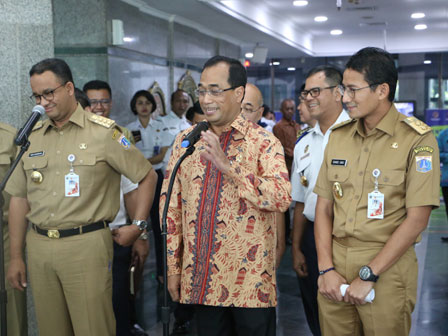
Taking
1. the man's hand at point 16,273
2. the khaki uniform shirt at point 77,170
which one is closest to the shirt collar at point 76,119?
the khaki uniform shirt at point 77,170

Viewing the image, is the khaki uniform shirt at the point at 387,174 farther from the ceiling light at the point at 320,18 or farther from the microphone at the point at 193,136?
the ceiling light at the point at 320,18

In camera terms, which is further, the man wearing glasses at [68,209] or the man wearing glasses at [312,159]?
the man wearing glasses at [312,159]

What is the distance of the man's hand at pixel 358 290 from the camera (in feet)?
7.16

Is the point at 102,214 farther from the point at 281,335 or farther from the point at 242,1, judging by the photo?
the point at 242,1

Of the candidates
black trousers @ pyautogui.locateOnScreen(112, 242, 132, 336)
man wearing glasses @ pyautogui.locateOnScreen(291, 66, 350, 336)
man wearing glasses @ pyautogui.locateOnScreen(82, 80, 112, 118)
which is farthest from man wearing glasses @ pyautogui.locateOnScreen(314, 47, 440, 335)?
man wearing glasses @ pyautogui.locateOnScreen(82, 80, 112, 118)

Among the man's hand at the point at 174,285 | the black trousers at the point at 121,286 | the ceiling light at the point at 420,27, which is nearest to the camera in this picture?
the man's hand at the point at 174,285

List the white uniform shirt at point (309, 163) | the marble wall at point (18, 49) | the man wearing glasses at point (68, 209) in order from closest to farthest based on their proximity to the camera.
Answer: the man wearing glasses at point (68, 209), the white uniform shirt at point (309, 163), the marble wall at point (18, 49)

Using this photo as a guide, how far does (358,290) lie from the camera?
2191 millimetres

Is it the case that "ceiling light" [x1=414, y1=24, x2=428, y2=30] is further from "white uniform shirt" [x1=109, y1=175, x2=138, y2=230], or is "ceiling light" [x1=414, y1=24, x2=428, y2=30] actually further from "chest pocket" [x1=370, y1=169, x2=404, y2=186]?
"chest pocket" [x1=370, y1=169, x2=404, y2=186]

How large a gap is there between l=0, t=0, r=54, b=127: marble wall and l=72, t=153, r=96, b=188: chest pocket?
97 centimetres

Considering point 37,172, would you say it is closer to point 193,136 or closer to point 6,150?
point 6,150

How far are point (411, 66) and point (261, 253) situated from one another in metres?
12.7

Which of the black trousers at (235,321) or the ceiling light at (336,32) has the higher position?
the ceiling light at (336,32)

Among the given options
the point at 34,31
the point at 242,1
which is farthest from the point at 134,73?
the point at 34,31
